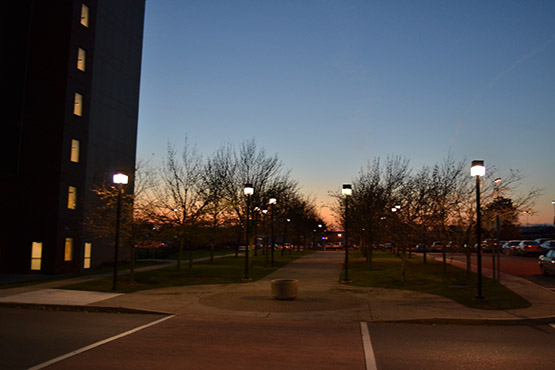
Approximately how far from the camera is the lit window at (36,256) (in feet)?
93.0

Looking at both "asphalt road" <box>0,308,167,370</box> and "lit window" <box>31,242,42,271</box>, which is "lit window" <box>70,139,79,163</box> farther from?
"asphalt road" <box>0,308,167,370</box>

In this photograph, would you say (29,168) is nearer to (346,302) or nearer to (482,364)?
(346,302)

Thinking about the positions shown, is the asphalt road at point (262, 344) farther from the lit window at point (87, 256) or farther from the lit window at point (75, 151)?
the lit window at point (87, 256)

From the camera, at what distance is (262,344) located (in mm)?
9719

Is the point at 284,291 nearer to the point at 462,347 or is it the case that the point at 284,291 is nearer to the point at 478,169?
the point at 478,169

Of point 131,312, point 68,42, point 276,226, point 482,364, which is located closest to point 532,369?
point 482,364

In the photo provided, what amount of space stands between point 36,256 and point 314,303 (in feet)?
64.9

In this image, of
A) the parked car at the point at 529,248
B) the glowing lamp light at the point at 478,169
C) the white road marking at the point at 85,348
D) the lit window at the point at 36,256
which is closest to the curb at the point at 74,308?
the white road marking at the point at 85,348

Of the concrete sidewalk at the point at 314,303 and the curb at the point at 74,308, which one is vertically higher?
the concrete sidewalk at the point at 314,303

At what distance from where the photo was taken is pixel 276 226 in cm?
5506

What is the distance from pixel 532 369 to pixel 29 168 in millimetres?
28428

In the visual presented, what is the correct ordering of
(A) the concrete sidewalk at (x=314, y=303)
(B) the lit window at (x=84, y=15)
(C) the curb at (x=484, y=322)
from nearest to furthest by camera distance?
(C) the curb at (x=484, y=322) → (A) the concrete sidewalk at (x=314, y=303) → (B) the lit window at (x=84, y=15)

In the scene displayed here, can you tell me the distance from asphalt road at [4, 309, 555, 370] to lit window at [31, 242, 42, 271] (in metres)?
16.7

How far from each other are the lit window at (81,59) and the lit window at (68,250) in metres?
10.7
